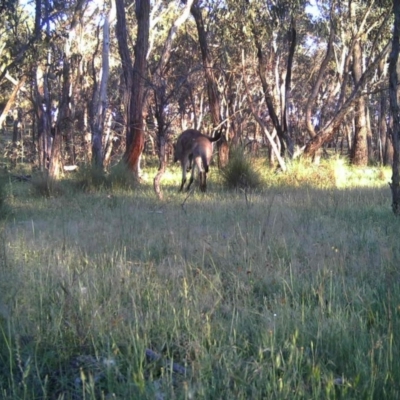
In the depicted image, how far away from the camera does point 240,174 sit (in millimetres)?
12281

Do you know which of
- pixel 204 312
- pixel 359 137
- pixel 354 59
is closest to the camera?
pixel 204 312

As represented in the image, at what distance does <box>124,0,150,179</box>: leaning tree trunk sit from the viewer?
13.6 m

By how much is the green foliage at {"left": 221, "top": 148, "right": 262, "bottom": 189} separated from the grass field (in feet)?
18.2

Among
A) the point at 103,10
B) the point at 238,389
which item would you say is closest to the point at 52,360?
the point at 238,389

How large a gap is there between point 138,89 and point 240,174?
4184 millimetres

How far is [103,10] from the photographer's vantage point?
25859mm

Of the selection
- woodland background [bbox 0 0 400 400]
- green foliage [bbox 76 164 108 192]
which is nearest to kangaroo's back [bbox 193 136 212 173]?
woodland background [bbox 0 0 400 400]

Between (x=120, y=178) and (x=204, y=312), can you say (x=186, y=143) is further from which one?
(x=204, y=312)

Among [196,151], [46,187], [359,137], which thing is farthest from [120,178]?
[359,137]

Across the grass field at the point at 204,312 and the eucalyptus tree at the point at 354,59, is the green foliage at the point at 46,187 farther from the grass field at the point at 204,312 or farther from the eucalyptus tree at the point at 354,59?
the eucalyptus tree at the point at 354,59

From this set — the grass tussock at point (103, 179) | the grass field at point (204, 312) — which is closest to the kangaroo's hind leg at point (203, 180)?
the grass tussock at point (103, 179)

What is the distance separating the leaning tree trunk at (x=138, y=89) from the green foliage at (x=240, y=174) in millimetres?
2461

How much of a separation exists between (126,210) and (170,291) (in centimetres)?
495

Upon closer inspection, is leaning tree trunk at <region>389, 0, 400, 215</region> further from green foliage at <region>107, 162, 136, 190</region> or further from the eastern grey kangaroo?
green foliage at <region>107, 162, 136, 190</region>
